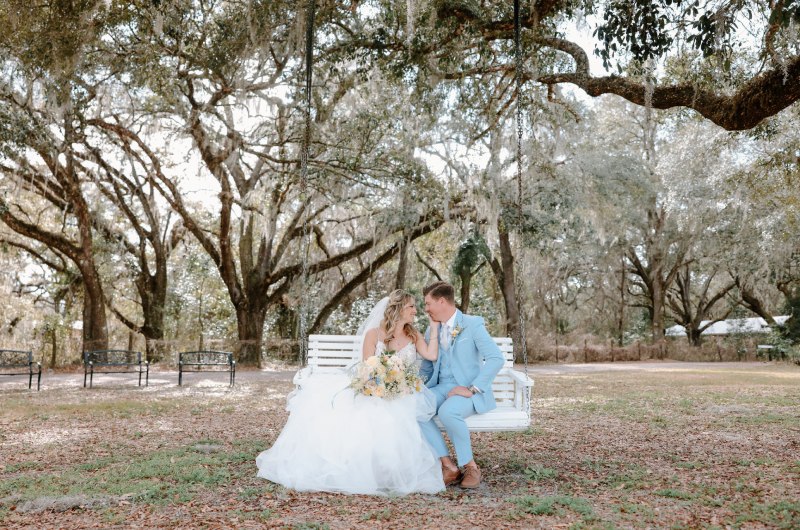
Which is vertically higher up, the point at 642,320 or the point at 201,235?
the point at 201,235

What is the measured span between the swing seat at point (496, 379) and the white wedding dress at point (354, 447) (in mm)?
284

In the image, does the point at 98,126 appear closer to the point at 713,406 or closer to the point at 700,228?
the point at 713,406

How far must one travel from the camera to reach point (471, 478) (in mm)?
4105

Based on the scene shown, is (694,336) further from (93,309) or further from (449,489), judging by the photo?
(449,489)

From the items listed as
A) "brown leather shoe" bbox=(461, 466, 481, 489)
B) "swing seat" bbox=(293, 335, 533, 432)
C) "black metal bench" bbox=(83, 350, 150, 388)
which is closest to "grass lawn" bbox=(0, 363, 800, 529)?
"brown leather shoe" bbox=(461, 466, 481, 489)

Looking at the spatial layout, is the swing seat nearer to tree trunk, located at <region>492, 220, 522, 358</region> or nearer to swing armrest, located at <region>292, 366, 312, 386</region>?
swing armrest, located at <region>292, 366, 312, 386</region>

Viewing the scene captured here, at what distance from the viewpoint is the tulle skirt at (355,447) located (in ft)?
12.9

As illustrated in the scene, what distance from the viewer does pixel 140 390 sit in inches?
404

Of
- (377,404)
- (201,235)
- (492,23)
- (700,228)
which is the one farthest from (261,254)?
(700,228)

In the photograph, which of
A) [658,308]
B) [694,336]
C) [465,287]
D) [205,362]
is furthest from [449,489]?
[694,336]

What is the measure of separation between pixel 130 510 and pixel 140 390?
7.32m

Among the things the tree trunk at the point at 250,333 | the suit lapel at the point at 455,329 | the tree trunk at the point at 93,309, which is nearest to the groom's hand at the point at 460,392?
the suit lapel at the point at 455,329

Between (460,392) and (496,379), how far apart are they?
67 cm

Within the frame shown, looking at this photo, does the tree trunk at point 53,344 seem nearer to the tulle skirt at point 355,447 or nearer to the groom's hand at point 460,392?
the tulle skirt at point 355,447
